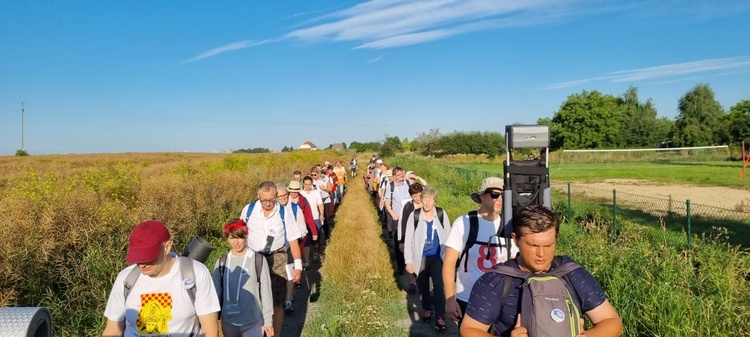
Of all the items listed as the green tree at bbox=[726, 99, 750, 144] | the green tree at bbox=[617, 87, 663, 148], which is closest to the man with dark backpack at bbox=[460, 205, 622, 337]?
the green tree at bbox=[726, 99, 750, 144]

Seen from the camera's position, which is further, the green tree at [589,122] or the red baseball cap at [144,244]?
the green tree at [589,122]

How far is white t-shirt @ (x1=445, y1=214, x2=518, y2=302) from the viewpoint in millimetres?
3393

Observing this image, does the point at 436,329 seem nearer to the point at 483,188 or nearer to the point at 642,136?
the point at 483,188

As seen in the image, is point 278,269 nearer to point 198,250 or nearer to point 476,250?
point 198,250

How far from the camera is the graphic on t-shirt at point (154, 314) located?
2674 millimetres

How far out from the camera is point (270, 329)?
3953 mm

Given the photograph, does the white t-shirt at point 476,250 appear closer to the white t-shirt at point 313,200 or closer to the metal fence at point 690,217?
the white t-shirt at point 313,200

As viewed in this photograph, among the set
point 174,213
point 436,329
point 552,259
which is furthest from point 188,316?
point 174,213

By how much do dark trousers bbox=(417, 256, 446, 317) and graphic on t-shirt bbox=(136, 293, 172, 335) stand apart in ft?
10.5

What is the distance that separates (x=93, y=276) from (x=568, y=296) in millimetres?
5362

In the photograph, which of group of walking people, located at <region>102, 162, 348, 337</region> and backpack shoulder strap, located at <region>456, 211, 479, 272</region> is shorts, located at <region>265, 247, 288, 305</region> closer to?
group of walking people, located at <region>102, 162, 348, 337</region>

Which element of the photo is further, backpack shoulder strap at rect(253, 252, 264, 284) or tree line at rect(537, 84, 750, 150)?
tree line at rect(537, 84, 750, 150)

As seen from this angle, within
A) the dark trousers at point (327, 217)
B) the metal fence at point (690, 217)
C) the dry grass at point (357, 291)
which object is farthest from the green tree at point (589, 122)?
Answer: the dry grass at point (357, 291)

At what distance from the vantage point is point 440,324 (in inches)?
207
